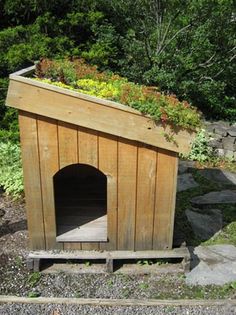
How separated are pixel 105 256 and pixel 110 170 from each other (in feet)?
2.85

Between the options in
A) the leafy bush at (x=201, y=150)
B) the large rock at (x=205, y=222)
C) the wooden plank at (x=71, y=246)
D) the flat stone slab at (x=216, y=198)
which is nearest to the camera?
the wooden plank at (x=71, y=246)

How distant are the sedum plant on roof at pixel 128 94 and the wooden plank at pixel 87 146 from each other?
0.35m

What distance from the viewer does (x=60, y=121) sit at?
3.72 m

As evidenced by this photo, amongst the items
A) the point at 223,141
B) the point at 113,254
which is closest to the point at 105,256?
the point at 113,254

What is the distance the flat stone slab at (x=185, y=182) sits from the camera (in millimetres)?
6164

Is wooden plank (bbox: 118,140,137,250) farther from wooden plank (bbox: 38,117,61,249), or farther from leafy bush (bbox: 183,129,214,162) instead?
leafy bush (bbox: 183,129,214,162)

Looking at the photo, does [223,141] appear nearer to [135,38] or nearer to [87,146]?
[135,38]

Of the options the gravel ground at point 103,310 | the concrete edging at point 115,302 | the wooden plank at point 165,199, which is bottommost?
the gravel ground at point 103,310

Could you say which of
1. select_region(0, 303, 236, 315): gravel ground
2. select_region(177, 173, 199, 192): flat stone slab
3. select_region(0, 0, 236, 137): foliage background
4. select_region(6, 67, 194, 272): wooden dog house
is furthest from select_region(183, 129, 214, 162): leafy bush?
select_region(0, 303, 236, 315): gravel ground

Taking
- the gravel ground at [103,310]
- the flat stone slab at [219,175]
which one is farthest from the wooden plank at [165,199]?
the flat stone slab at [219,175]

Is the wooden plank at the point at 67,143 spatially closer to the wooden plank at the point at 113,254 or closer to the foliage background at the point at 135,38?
the wooden plank at the point at 113,254

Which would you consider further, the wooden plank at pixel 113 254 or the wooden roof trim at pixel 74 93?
the wooden plank at pixel 113 254

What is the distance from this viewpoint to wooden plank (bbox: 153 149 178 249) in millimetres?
3861

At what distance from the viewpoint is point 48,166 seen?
389 cm
